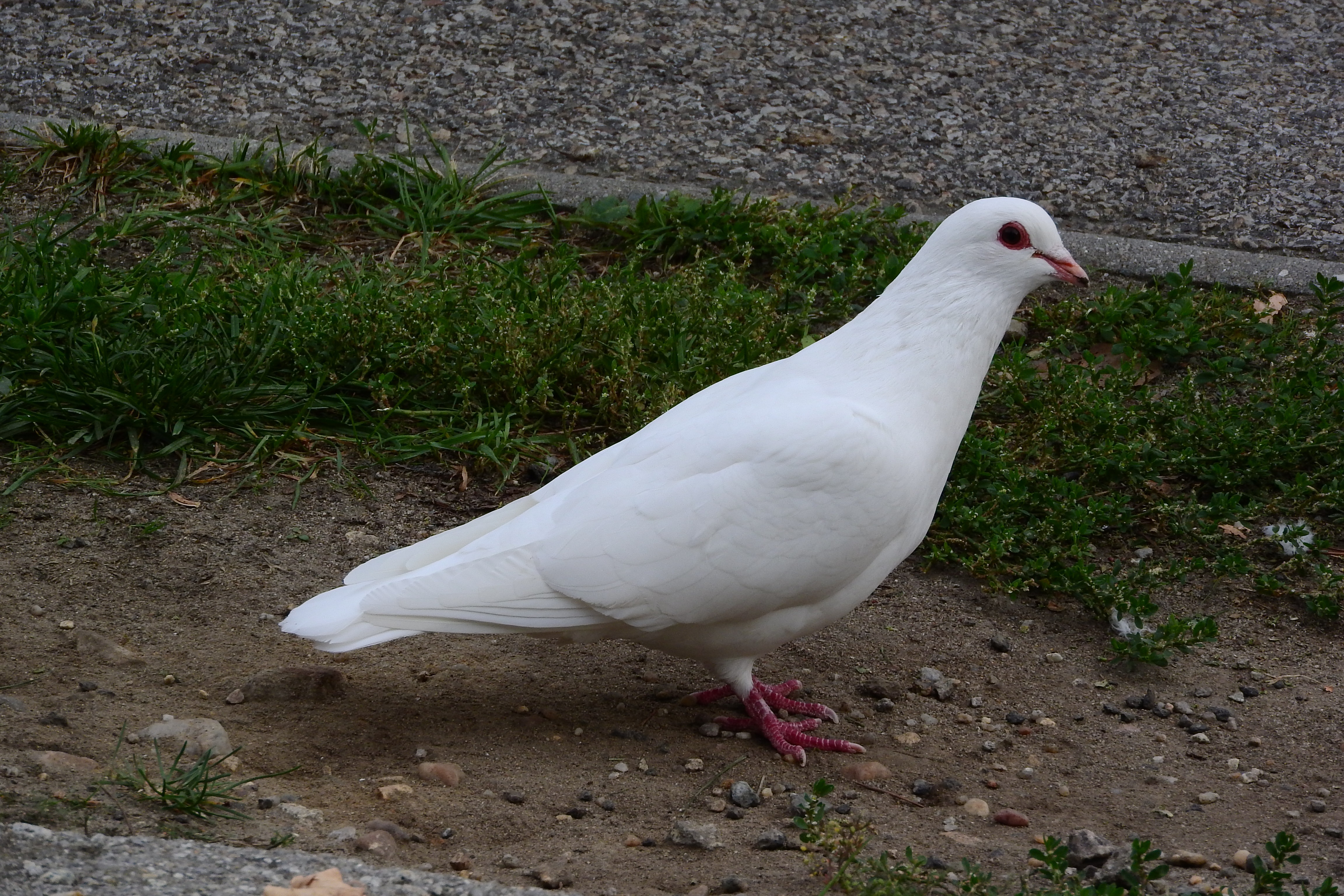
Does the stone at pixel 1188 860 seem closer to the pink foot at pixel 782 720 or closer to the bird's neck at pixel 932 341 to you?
the pink foot at pixel 782 720

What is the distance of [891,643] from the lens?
3.81m

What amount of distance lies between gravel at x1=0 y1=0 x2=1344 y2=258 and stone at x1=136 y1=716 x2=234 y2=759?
381 cm

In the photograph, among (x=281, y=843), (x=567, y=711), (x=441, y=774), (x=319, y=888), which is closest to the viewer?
(x=319, y=888)

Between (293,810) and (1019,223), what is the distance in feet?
6.79

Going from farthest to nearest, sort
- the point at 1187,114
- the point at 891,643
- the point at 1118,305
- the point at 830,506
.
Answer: the point at 1187,114 → the point at 1118,305 → the point at 891,643 → the point at 830,506

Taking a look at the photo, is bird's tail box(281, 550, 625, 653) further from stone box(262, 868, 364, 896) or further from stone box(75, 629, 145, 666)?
stone box(262, 868, 364, 896)

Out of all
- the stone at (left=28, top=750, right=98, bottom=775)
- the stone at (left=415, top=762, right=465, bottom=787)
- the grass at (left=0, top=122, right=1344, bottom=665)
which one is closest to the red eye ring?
the grass at (left=0, top=122, right=1344, bottom=665)

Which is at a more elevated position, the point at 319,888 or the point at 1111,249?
the point at 1111,249

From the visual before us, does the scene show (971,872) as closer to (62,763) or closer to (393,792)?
(393,792)

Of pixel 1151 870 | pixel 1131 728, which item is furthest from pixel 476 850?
pixel 1131 728

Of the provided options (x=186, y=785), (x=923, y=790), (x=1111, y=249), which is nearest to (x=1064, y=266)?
(x=923, y=790)

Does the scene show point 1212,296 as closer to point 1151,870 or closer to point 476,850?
point 1151,870

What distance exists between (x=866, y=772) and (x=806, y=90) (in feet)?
15.1

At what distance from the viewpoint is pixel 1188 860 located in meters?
2.75
